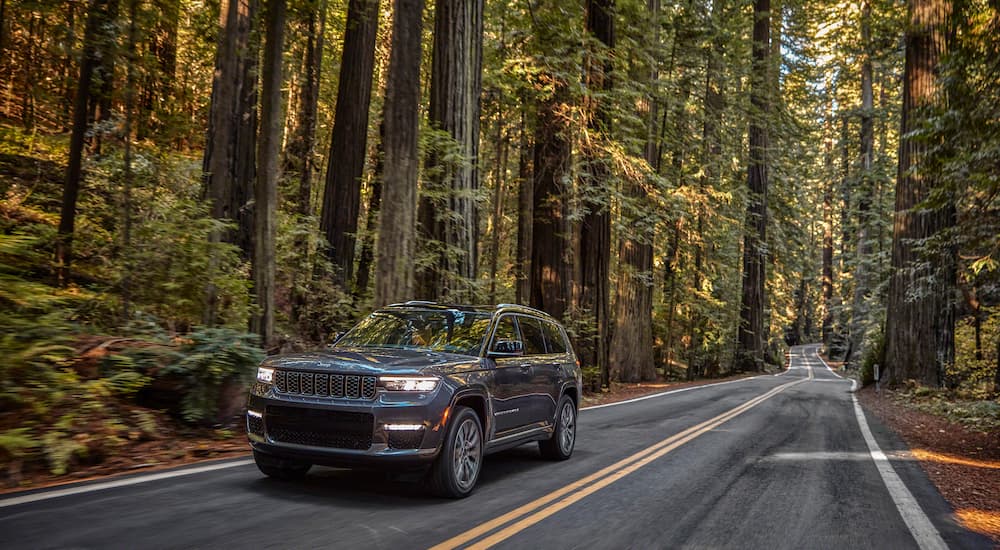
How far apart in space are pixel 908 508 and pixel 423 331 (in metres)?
5.29

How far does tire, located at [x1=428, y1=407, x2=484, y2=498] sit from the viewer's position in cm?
650

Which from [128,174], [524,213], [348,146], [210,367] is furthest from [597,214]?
[210,367]

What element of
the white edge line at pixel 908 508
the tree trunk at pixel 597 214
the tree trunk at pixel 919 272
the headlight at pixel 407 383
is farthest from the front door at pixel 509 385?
the tree trunk at pixel 919 272

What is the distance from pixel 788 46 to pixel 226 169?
3419 centimetres

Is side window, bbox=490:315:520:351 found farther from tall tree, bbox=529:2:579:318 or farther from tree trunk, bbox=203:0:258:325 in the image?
tall tree, bbox=529:2:579:318

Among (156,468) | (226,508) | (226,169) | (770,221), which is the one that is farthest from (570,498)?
(770,221)

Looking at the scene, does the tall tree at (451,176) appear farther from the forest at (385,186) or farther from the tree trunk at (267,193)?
the tree trunk at (267,193)

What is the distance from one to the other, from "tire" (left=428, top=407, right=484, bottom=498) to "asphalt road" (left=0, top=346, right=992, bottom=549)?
167 mm

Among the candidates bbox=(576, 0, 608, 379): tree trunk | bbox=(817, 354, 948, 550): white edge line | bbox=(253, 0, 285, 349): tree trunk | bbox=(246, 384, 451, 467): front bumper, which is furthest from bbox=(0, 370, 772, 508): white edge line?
bbox=(576, 0, 608, 379): tree trunk

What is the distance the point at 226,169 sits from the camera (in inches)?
555

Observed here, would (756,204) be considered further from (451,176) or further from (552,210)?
(451,176)

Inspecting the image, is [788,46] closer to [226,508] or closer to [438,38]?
[438,38]

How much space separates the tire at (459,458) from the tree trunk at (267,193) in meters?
5.94

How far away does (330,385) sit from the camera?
6.31 meters
